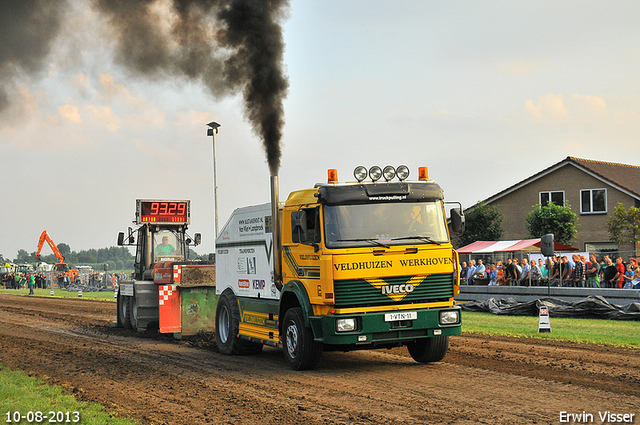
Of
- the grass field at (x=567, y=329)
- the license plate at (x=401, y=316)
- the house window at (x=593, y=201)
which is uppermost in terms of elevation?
the house window at (x=593, y=201)

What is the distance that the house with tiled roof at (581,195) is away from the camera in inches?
1503

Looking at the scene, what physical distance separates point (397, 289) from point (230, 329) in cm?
447

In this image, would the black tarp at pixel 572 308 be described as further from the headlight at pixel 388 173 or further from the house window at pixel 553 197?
the house window at pixel 553 197

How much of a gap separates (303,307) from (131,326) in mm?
10124

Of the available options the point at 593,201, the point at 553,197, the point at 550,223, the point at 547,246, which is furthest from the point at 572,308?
the point at 553,197

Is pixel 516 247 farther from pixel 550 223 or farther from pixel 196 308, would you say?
pixel 196 308

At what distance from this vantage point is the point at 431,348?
11.0 m

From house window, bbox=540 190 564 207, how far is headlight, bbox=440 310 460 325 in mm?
32158

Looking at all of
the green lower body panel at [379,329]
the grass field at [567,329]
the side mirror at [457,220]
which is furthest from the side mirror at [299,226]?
the grass field at [567,329]

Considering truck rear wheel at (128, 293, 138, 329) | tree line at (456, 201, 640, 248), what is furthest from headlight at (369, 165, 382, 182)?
tree line at (456, 201, 640, 248)

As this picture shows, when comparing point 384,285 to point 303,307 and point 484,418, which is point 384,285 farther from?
point 484,418

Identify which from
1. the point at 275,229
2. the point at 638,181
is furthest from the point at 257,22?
the point at 638,181

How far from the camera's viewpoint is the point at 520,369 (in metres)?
10.2

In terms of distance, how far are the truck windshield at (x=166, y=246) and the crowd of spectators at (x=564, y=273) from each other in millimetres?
12064
